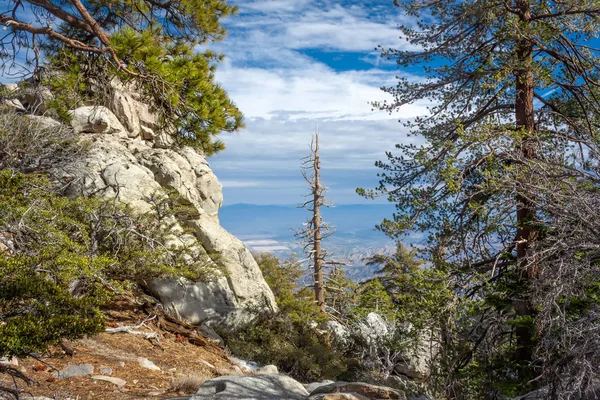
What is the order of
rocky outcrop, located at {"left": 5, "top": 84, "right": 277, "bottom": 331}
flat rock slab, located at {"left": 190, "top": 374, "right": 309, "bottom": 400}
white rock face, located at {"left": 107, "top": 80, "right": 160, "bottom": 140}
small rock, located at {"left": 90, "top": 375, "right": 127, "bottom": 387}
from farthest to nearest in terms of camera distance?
white rock face, located at {"left": 107, "top": 80, "right": 160, "bottom": 140}
rocky outcrop, located at {"left": 5, "top": 84, "right": 277, "bottom": 331}
small rock, located at {"left": 90, "top": 375, "right": 127, "bottom": 387}
flat rock slab, located at {"left": 190, "top": 374, "right": 309, "bottom": 400}

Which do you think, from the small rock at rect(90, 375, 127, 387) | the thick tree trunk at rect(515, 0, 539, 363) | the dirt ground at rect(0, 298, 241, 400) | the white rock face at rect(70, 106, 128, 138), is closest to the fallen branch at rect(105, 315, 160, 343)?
the dirt ground at rect(0, 298, 241, 400)

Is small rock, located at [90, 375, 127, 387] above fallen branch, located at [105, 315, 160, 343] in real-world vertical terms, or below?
above

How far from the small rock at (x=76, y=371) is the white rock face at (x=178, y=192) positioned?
4.32 meters

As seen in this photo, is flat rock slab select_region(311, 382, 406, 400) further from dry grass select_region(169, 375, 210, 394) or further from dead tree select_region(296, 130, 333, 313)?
dead tree select_region(296, 130, 333, 313)

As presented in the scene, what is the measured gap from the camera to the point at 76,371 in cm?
671

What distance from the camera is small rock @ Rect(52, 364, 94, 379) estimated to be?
6.53 m

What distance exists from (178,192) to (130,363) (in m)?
5.60

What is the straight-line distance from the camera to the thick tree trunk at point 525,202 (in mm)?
7243

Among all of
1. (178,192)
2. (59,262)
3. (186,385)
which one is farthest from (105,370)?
(178,192)

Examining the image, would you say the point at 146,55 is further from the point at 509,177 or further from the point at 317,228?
the point at 317,228

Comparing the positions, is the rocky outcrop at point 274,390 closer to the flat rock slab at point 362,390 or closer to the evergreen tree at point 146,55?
the flat rock slab at point 362,390

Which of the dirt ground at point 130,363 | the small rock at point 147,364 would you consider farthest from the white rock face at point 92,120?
the small rock at point 147,364

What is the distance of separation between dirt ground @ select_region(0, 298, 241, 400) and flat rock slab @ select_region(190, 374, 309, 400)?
Result: 2.67 feet

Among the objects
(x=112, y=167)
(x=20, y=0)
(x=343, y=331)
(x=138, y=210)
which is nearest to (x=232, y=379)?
(x=138, y=210)
